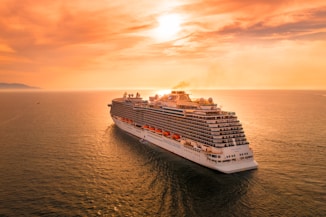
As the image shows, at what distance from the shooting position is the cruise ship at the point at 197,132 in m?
44.3

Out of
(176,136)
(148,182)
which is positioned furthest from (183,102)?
(148,182)

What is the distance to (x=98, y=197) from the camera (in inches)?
1337

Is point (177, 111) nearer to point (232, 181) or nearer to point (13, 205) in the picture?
point (232, 181)

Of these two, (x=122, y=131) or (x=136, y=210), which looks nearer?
(x=136, y=210)

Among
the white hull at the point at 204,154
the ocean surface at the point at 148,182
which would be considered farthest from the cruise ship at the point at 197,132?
the ocean surface at the point at 148,182

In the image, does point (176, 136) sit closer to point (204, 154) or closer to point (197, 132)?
point (197, 132)

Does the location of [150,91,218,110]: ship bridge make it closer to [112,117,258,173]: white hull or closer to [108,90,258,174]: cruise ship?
[108,90,258,174]: cruise ship

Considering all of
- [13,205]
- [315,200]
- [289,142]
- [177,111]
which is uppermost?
[177,111]

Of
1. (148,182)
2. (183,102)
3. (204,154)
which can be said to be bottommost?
(148,182)

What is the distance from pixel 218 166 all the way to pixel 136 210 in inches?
797

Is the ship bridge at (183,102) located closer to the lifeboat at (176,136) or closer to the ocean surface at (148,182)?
the lifeboat at (176,136)

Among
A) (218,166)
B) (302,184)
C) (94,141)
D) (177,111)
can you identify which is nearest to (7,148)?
(94,141)

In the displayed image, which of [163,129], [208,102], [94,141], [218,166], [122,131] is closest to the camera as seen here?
[218,166]

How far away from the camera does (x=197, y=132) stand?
166ft
